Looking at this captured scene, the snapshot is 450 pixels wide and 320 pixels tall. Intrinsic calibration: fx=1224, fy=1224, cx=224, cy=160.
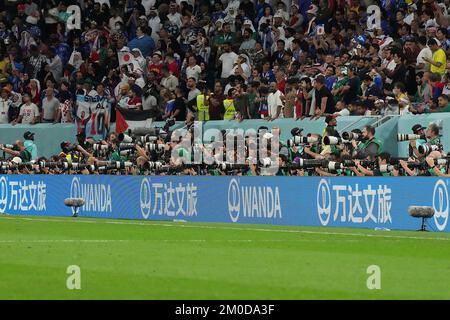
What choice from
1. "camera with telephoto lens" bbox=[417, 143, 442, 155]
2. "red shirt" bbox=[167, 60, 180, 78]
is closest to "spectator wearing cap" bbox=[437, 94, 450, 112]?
"camera with telephoto lens" bbox=[417, 143, 442, 155]

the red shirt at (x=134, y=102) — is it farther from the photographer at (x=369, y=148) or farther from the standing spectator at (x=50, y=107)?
the photographer at (x=369, y=148)

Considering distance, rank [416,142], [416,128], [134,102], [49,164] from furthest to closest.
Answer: [134,102] → [49,164] → [416,142] → [416,128]

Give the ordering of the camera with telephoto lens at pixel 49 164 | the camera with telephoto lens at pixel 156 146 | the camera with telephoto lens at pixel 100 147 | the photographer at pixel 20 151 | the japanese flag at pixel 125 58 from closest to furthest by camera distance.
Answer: the camera with telephoto lens at pixel 156 146, the camera with telephoto lens at pixel 100 147, the camera with telephoto lens at pixel 49 164, the photographer at pixel 20 151, the japanese flag at pixel 125 58

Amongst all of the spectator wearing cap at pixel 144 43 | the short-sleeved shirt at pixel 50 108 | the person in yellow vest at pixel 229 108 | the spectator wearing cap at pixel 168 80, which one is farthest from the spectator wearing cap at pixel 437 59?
the short-sleeved shirt at pixel 50 108

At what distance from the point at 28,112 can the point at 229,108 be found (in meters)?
9.39

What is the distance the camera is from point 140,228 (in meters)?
23.4

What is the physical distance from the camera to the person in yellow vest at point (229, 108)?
30.1 metres

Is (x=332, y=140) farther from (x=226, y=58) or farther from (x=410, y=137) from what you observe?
(x=226, y=58)

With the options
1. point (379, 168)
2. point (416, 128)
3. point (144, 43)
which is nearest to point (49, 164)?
point (144, 43)

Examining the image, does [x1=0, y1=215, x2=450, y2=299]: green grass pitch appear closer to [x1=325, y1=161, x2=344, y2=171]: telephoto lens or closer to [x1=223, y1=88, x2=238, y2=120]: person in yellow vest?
[x1=325, y1=161, x2=344, y2=171]: telephoto lens

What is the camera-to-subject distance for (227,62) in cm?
3294

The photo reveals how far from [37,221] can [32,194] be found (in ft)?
17.3

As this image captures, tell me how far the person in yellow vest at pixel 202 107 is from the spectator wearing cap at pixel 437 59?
635 centimetres
